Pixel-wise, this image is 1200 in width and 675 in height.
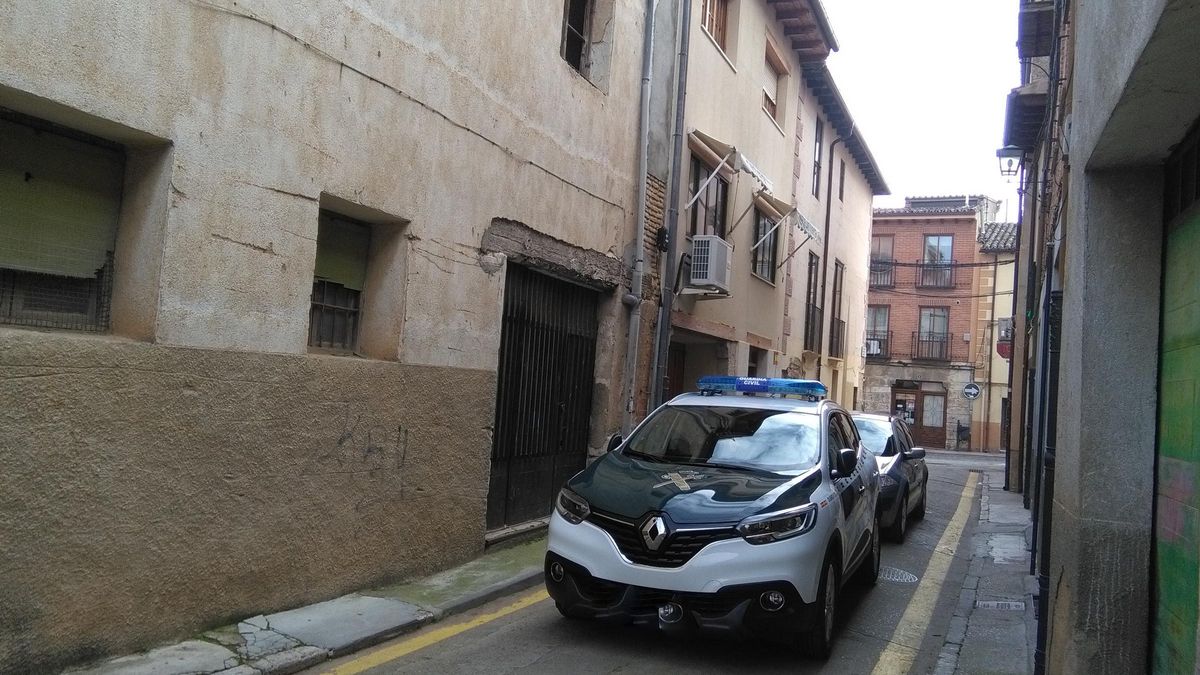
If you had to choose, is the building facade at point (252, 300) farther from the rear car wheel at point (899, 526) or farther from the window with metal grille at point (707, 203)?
the window with metal grille at point (707, 203)

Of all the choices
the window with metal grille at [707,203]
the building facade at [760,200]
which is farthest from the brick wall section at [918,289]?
the window with metal grille at [707,203]

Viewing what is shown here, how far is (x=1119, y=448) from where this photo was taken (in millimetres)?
4402

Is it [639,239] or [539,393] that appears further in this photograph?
[639,239]

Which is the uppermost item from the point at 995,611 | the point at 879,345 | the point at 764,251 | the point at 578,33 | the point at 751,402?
the point at 578,33

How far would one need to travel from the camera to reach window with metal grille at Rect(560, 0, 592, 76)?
10.1 m

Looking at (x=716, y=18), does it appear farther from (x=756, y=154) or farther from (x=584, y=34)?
(x=584, y=34)

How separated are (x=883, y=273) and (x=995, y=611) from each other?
3727 cm

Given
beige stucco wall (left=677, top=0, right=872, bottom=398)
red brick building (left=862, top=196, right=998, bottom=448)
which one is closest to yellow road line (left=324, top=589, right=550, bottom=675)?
beige stucco wall (left=677, top=0, right=872, bottom=398)

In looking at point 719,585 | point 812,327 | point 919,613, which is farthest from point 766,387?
point 812,327

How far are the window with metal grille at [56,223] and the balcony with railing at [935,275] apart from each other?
4079 centimetres

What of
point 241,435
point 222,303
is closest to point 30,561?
point 241,435

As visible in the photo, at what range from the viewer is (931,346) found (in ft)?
137

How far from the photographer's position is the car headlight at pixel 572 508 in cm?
584

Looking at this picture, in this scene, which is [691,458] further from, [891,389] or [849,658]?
[891,389]
